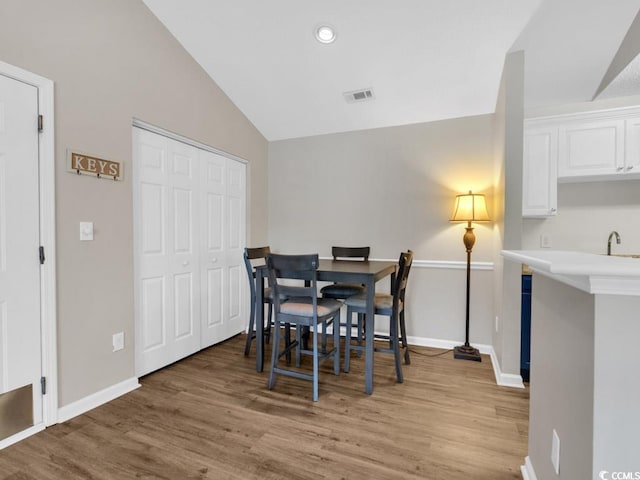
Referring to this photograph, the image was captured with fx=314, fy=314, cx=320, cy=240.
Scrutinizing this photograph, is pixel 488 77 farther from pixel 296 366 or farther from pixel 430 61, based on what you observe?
pixel 296 366

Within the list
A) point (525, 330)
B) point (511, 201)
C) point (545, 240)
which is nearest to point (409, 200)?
point (511, 201)

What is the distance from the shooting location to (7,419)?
1.75m

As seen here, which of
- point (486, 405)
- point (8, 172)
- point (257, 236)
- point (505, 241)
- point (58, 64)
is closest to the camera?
point (8, 172)

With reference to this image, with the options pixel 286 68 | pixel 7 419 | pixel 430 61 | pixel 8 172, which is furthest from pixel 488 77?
pixel 7 419

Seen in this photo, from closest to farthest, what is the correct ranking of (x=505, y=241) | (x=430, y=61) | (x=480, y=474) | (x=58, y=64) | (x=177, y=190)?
(x=480, y=474)
(x=58, y=64)
(x=505, y=241)
(x=430, y=61)
(x=177, y=190)

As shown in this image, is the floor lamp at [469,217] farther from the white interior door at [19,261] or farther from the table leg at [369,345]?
the white interior door at [19,261]

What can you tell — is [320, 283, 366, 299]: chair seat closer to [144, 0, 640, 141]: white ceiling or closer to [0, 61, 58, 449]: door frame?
[144, 0, 640, 141]: white ceiling

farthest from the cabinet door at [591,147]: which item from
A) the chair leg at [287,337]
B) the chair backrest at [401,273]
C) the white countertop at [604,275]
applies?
the chair leg at [287,337]

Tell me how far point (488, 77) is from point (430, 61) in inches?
20.7

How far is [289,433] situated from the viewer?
1833mm

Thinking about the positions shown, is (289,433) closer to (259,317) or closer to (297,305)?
(297,305)

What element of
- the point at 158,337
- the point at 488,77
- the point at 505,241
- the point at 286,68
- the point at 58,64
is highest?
the point at 286,68

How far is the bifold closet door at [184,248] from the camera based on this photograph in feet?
8.40

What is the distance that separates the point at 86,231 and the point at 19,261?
38 cm
